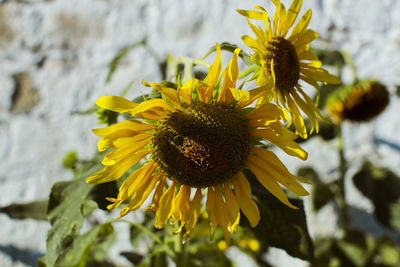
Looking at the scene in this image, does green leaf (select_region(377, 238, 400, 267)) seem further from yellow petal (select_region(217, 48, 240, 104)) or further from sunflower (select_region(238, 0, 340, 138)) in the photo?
yellow petal (select_region(217, 48, 240, 104))

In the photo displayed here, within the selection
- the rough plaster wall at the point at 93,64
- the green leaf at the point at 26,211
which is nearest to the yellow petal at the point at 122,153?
the green leaf at the point at 26,211

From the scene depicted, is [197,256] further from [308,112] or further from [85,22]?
[85,22]

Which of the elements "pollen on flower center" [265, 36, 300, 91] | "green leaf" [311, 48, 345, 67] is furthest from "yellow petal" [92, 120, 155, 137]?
"green leaf" [311, 48, 345, 67]

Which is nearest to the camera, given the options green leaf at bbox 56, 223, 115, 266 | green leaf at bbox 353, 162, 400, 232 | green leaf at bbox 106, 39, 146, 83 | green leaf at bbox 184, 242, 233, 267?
green leaf at bbox 56, 223, 115, 266

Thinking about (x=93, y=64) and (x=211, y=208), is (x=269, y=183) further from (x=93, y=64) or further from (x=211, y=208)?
(x=93, y=64)

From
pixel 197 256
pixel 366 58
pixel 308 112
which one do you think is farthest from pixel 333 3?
pixel 197 256

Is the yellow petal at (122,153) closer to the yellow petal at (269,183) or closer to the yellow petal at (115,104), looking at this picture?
the yellow petal at (115,104)
